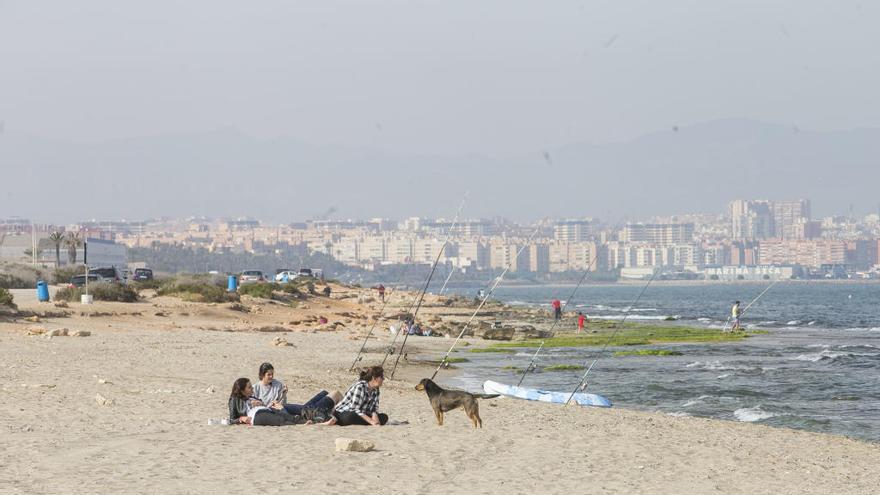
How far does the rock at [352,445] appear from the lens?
36.1 ft

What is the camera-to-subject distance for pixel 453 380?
22.2 metres

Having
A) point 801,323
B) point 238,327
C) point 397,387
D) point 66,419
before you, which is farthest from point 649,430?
point 801,323

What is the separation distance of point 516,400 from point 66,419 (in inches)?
284

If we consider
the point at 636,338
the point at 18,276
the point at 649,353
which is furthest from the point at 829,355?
the point at 18,276

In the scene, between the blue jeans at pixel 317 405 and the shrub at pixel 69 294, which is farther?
the shrub at pixel 69 294

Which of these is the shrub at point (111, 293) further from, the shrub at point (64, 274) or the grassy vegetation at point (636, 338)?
the shrub at point (64, 274)

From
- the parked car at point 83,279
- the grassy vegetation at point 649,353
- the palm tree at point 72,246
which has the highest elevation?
the palm tree at point 72,246

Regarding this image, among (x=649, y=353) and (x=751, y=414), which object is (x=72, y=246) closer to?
(x=649, y=353)

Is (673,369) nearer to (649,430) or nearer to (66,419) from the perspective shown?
(649,430)

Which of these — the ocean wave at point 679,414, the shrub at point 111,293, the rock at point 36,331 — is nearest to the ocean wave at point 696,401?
the ocean wave at point 679,414

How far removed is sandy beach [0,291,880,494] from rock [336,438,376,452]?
0.41 feet

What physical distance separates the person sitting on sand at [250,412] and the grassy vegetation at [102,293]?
23.7 metres

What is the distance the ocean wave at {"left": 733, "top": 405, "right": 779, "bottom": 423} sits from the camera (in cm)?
1723

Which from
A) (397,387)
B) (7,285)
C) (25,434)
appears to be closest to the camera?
(25,434)
